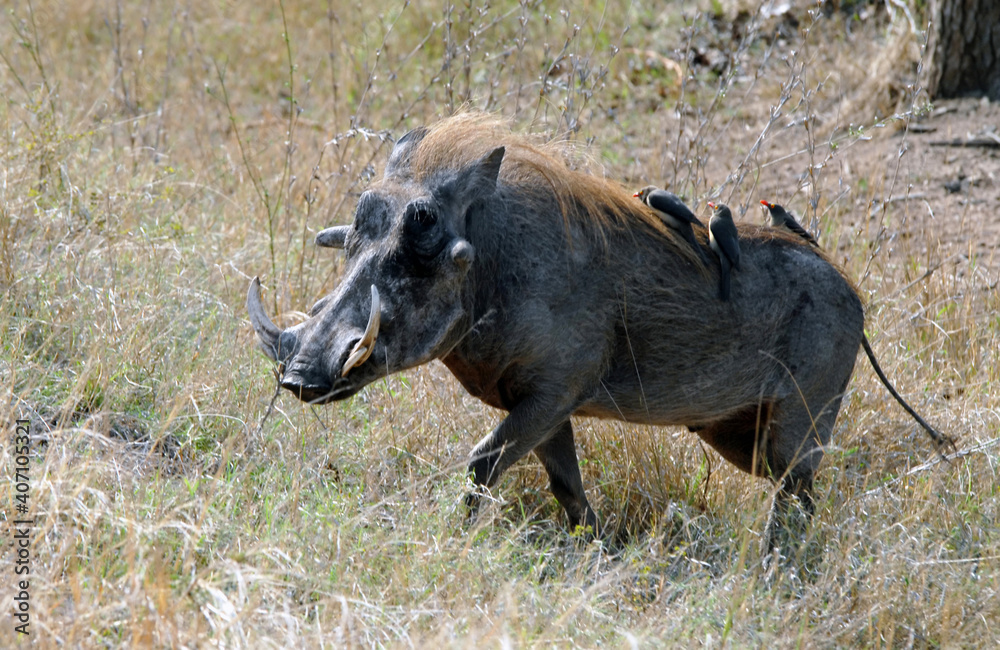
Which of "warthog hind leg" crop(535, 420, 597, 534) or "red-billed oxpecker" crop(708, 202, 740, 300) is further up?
"red-billed oxpecker" crop(708, 202, 740, 300)

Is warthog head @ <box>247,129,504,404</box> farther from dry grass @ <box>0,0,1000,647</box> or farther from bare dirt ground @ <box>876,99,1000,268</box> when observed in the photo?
bare dirt ground @ <box>876,99,1000,268</box>

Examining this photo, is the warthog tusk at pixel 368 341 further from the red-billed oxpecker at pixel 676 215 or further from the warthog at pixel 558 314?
the red-billed oxpecker at pixel 676 215

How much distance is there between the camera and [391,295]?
113 inches

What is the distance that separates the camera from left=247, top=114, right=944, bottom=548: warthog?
288 cm

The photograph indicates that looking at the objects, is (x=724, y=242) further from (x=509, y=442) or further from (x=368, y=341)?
(x=368, y=341)

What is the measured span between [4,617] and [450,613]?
3.43 feet

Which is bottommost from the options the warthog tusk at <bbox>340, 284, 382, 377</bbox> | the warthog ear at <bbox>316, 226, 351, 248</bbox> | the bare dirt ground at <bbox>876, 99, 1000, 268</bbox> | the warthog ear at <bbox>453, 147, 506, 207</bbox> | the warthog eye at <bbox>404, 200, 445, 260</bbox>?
the bare dirt ground at <bbox>876, 99, 1000, 268</bbox>

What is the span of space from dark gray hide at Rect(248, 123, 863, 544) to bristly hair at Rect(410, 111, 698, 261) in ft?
0.06

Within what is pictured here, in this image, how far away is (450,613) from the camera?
2666mm

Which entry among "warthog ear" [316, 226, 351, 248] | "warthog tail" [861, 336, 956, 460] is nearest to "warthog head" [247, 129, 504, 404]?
"warthog ear" [316, 226, 351, 248]

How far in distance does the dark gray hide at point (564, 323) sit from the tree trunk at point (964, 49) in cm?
386

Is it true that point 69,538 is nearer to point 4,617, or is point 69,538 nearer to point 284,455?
point 4,617

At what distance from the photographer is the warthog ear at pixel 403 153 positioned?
311 centimetres

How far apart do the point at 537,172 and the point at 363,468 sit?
3.92 ft
